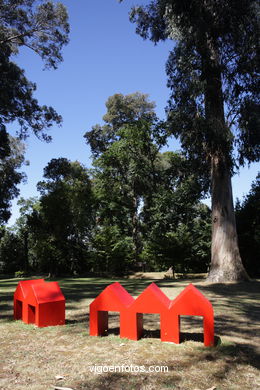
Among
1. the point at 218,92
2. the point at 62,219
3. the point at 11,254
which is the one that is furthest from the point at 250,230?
the point at 11,254

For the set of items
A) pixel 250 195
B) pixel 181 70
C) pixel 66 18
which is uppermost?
pixel 66 18

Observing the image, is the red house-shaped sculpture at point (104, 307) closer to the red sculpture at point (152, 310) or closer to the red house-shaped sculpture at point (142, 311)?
the red sculpture at point (152, 310)

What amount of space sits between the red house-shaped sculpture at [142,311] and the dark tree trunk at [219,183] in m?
8.41

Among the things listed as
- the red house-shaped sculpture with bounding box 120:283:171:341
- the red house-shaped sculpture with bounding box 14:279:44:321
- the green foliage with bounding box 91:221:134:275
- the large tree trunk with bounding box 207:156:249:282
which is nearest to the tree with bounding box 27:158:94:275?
the green foliage with bounding box 91:221:134:275

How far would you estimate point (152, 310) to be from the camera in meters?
4.32

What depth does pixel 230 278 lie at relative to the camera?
1199 cm

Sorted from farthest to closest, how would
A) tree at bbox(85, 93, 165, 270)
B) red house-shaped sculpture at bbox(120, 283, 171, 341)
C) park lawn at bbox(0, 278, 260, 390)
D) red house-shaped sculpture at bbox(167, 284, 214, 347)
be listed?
tree at bbox(85, 93, 165, 270) < red house-shaped sculpture at bbox(120, 283, 171, 341) < red house-shaped sculpture at bbox(167, 284, 214, 347) < park lawn at bbox(0, 278, 260, 390)

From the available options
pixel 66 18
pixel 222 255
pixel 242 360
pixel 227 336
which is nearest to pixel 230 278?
pixel 222 255

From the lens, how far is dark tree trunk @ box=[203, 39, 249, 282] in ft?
40.2

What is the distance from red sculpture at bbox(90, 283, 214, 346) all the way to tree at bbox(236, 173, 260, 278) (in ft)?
50.2

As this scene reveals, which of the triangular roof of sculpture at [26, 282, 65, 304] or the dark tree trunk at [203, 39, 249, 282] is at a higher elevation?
the dark tree trunk at [203, 39, 249, 282]

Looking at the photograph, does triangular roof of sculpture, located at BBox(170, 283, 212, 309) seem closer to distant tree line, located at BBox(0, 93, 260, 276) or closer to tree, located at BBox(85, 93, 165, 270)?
distant tree line, located at BBox(0, 93, 260, 276)

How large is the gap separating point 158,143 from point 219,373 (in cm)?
2752

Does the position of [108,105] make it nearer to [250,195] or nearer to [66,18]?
[66,18]
